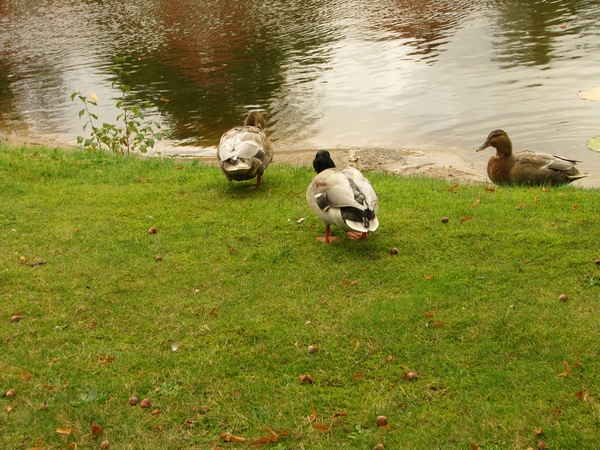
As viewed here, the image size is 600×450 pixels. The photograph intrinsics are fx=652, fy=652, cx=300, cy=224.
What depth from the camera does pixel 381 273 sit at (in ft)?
17.9

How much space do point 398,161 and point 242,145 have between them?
388 cm

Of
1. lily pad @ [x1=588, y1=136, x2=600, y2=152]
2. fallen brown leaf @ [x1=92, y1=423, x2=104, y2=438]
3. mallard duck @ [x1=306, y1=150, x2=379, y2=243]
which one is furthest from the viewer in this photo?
lily pad @ [x1=588, y1=136, x2=600, y2=152]

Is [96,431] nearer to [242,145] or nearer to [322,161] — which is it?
[322,161]

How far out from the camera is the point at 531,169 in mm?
8195

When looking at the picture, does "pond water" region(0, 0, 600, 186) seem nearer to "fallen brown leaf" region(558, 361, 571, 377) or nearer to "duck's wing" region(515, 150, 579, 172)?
"duck's wing" region(515, 150, 579, 172)

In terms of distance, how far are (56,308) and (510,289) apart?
354 centimetres

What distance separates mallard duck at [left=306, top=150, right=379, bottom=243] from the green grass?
0.35m

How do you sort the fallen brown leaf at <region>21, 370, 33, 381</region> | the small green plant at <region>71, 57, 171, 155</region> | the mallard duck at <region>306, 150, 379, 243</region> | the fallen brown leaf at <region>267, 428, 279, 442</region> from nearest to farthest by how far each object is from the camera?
the fallen brown leaf at <region>267, 428, 279, 442</region> → the fallen brown leaf at <region>21, 370, 33, 381</region> → the mallard duck at <region>306, 150, 379, 243</region> → the small green plant at <region>71, 57, 171, 155</region>

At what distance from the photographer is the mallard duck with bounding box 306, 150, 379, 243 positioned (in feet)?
18.1

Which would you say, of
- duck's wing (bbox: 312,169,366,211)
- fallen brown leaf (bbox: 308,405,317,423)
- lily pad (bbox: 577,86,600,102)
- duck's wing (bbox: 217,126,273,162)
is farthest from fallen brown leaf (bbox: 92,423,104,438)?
lily pad (bbox: 577,86,600,102)

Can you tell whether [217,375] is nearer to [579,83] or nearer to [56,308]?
[56,308]

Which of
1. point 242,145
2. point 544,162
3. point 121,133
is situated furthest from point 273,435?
point 121,133

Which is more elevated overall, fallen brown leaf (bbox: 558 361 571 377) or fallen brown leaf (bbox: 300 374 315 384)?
fallen brown leaf (bbox: 558 361 571 377)

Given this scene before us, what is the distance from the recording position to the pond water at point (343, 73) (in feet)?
40.3
